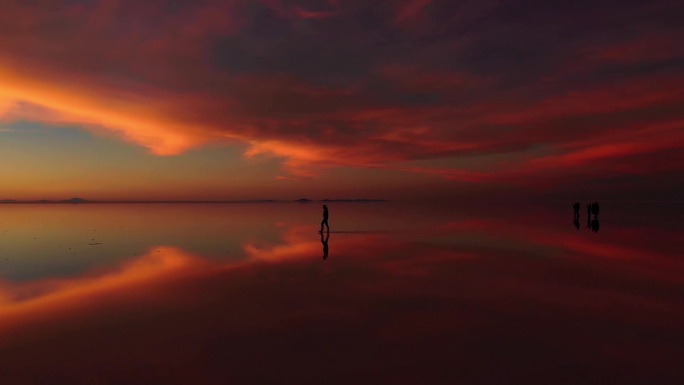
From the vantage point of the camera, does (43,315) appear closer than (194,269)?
Yes

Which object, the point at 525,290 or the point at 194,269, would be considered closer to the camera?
the point at 525,290

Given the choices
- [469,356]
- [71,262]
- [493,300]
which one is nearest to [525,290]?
[493,300]

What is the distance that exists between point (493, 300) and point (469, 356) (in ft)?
15.4

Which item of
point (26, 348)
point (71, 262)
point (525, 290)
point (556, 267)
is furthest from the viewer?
point (71, 262)

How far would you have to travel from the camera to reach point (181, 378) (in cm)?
754

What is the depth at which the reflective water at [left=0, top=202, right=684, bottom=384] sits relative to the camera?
779cm

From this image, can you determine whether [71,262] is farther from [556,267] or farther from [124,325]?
[556,267]

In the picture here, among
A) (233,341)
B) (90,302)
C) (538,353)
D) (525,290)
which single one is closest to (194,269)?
(90,302)

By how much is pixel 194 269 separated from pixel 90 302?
5.49m

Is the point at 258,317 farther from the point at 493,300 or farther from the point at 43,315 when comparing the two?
the point at 493,300

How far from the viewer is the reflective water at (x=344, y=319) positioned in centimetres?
779

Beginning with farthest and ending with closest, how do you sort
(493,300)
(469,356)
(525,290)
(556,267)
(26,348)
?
1. (556,267)
2. (525,290)
3. (493,300)
4. (26,348)
5. (469,356)

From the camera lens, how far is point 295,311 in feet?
37.8

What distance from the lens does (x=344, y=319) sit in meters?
10.8
